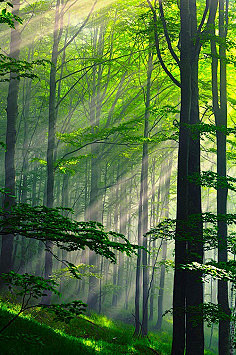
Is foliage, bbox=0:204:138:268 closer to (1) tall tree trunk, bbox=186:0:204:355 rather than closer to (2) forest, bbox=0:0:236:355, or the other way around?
(2) forest, bbox=0:0:236:355

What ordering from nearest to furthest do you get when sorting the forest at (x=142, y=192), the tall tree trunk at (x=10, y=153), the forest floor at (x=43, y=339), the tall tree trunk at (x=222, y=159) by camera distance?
the forest at (x=142, y=192)
the forest floor at (x=43, y=339)
the tall tree trunk at (x=222, y=159)
the tall tree trunk at (x=10, y=153)

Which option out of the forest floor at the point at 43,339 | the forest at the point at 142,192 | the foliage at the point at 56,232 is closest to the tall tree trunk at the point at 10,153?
the forest at the point at 142,192

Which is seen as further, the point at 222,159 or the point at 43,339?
the point at 222,159

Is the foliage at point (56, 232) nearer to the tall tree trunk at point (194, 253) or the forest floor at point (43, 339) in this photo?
the forest floor at point (43, 339)

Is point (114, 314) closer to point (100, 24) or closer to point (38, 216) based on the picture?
point (100, 24)

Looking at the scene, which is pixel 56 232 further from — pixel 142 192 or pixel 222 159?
pixel 142 192

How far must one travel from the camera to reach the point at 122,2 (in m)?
12.5

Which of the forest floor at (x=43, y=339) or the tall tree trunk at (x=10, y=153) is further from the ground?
the tall tree trunk at (x=10, y=153)

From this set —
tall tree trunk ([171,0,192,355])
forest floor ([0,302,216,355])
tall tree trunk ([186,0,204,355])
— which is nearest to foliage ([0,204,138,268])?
forest floor ([0,302,216,355])

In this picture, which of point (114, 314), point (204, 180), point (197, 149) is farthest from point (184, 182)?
point (114, 314)

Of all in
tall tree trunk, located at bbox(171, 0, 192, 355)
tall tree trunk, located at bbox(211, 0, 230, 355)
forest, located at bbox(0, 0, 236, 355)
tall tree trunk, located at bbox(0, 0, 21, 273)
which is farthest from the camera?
tall tree trunk, located at bbox(0, 0, 21, 273)

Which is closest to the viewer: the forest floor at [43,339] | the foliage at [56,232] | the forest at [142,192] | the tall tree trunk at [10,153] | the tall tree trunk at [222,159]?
the foliage at [56,232]

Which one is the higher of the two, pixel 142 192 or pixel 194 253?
pixel 142 192

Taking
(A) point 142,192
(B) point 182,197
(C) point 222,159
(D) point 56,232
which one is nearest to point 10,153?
(B) point 182,197
